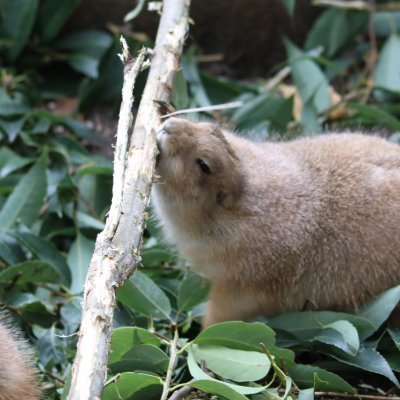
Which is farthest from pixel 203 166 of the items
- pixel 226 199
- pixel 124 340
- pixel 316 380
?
pixel 316 380

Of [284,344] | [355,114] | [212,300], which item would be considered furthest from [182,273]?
[355,114]

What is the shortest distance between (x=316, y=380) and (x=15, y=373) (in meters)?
1.31

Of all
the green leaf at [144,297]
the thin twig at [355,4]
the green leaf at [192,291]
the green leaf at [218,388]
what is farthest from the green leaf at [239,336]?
the thin twig at [355,4]

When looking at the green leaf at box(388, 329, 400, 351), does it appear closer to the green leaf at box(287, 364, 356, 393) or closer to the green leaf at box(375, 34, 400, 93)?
the green leaf at box(287, 364, 356, 393)

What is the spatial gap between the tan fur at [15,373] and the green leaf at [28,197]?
4.79 feet

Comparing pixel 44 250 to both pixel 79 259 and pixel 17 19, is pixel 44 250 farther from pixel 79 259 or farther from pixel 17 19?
pixel 17 19

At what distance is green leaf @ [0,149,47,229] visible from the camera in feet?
17.3

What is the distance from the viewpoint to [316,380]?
3.99 meters

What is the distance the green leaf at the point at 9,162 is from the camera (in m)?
5.70

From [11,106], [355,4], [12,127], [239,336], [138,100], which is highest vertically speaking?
[355,4]

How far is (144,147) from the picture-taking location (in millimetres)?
4078

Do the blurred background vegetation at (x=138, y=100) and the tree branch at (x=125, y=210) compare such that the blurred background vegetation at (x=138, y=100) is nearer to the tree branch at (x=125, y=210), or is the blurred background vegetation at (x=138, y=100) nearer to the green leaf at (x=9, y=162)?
the green leaf at (x=9, y=162)

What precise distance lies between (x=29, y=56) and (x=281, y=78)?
198 cm

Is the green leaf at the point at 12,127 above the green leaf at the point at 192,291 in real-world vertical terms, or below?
above
